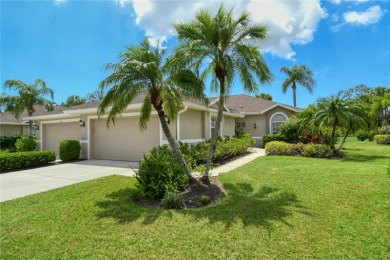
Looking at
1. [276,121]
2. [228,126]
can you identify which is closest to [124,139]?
[228,126]

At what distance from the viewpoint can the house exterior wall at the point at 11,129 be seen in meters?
24.9

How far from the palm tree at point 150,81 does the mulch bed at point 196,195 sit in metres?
0.57

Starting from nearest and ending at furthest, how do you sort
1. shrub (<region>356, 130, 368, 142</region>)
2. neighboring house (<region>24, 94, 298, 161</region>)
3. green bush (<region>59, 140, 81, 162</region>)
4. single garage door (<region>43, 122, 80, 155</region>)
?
1. neighboring house (<region>24, 94, 298, 161</region>)
2. green bush (<region>59, 140, 81, 162</region>)
3. single garage door (<region>43, 122, 80, 155</region>)
4. shrub (<region>356, 130, 368, 142</region>)

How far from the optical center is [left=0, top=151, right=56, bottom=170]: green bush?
11.6 meters

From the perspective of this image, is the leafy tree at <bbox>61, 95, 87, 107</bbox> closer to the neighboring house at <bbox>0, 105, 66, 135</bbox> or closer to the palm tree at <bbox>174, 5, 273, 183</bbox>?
the neighboring house at <bbox>0, 105, 66, 135</bbox>

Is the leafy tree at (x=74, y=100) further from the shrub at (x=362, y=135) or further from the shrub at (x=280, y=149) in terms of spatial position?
the shrub at (x=362, y=135)

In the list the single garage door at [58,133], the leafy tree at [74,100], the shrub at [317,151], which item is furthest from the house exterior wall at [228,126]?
the leafy tree at [74,100]

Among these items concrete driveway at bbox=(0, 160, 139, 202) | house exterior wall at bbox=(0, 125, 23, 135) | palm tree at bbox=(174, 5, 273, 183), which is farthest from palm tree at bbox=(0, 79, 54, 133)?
palm tree at bbox=(174, 5, 273, 183)

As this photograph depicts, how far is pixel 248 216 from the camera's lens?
5242 millimetres

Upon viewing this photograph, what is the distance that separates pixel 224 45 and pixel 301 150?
10959mm

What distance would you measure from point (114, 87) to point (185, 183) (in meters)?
3.79

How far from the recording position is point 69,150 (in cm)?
1455

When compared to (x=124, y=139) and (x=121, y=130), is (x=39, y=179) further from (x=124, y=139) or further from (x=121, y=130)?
(x=121, y=130)

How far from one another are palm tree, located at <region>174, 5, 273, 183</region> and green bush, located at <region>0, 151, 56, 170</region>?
34.7 feet
